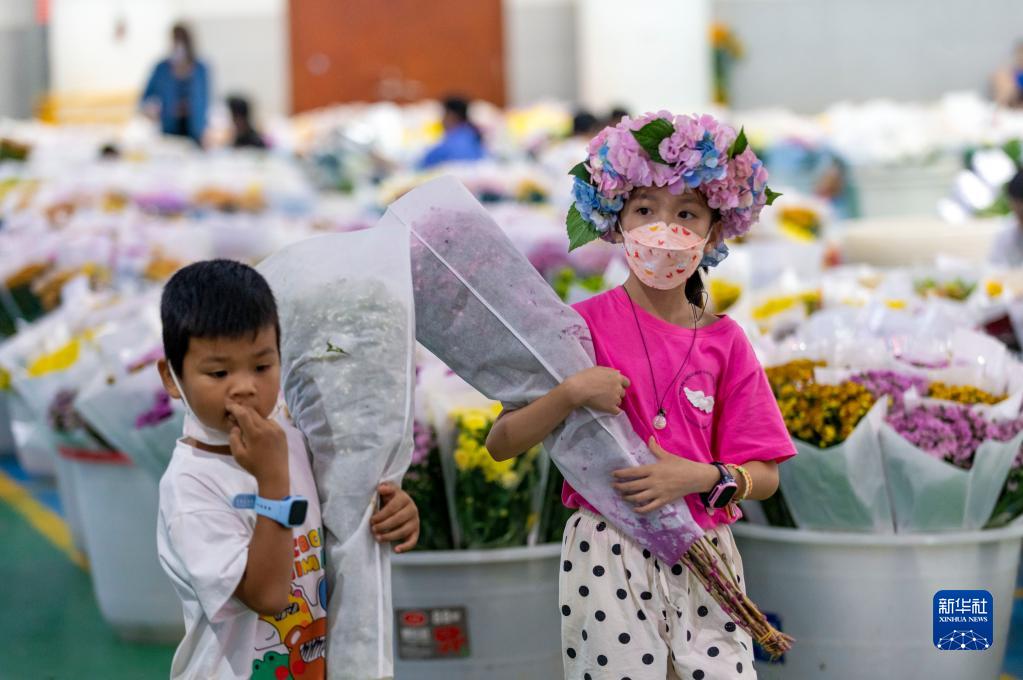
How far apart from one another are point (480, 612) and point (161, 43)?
571 inches

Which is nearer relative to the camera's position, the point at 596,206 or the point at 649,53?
the point at 596,206

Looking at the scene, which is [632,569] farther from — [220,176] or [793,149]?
[793,149]

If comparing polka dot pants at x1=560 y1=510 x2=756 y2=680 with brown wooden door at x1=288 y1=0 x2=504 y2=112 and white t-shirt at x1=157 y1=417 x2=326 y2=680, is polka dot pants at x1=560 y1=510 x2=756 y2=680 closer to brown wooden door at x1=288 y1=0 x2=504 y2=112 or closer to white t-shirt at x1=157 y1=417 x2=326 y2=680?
white t-shirt at x1=157 y1=417 x2=326 y2=680

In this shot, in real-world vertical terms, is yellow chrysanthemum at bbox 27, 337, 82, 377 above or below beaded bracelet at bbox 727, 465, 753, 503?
below

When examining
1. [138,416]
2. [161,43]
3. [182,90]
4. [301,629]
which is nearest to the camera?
[301,629]

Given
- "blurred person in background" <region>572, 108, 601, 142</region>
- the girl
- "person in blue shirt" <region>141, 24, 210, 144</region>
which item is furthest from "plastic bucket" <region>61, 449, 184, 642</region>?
"person in blue shirt" <region>141, 24, 210, 144</region>

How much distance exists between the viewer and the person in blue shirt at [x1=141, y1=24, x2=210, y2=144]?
10.6 metres

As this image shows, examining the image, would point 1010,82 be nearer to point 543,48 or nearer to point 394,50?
point 543,48

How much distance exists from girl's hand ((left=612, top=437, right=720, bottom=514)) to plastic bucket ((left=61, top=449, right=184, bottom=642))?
1853 mm

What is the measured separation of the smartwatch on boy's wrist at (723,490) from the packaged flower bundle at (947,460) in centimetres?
78

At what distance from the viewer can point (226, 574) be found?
1953 mm

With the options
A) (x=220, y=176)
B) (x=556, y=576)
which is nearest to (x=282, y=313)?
(x=556, y=576)

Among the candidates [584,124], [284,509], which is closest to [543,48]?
[584,124]

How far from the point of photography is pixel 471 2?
655 inches
